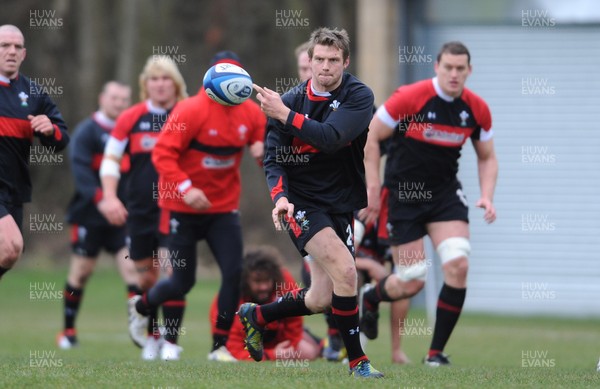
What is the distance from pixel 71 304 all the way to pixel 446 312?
498 centimetres

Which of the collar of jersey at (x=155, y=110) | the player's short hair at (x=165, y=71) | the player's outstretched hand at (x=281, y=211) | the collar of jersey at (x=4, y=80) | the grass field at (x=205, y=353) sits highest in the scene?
the player's short hair at (x=165, y=71)

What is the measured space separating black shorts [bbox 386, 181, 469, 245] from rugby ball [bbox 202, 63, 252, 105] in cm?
194

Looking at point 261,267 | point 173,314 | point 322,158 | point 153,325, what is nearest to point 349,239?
point 322,158

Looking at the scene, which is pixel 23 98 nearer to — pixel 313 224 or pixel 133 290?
pixel 313 224

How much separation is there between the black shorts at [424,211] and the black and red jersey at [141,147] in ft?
8.98

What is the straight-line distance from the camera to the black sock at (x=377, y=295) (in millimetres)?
8995

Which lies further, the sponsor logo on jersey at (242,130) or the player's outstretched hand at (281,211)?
the sponsor logo on jersey at (242,130)

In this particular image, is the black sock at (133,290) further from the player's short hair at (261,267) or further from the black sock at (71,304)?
the player's short hair at (261,267)

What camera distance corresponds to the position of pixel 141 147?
1038 centimetres

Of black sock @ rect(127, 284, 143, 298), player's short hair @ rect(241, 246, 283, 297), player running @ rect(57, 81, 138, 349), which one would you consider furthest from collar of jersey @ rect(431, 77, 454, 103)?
black sock @ rect(127, 284, 143, 298)

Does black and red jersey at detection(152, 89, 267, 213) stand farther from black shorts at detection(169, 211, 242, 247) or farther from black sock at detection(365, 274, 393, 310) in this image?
black sock at detection(365, 274, 393, 310)

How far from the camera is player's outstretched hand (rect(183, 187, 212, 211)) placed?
8.71 m

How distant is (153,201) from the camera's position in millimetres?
10469

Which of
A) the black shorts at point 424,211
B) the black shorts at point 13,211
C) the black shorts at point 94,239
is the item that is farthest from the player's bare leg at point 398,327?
the black shorts at point 94,239
